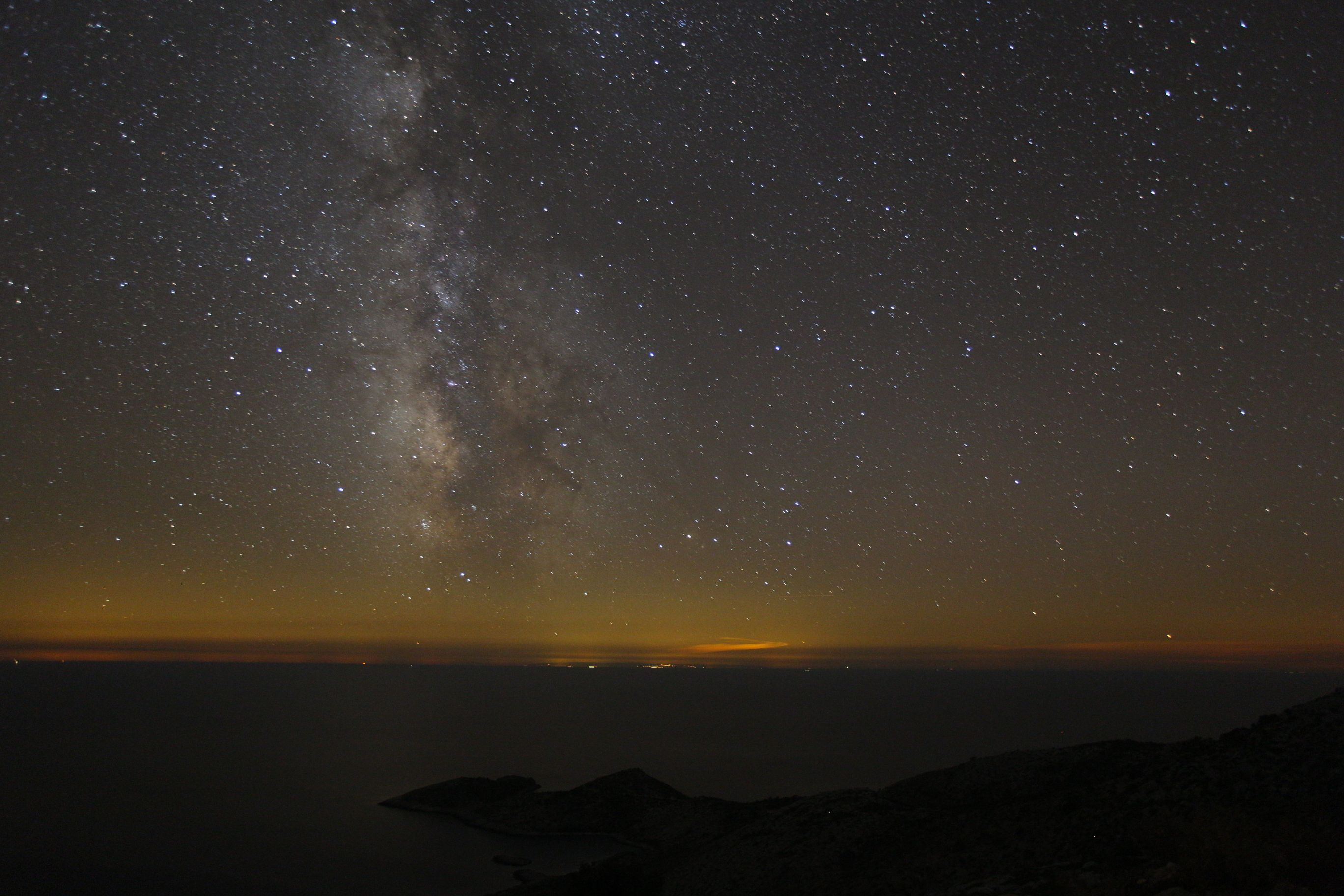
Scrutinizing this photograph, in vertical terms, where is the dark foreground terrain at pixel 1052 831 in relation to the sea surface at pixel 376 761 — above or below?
above

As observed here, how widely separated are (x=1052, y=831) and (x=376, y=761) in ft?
189

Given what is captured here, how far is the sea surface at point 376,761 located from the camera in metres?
28.8

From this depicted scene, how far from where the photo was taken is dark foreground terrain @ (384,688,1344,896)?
11055 mm

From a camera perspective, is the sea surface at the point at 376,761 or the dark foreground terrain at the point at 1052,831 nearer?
the dark foreground terrain at the point at 1052,831

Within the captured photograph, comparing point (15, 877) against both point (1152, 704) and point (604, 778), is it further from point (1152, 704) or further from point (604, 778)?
point (1152, 704)

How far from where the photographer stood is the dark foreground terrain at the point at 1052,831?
11.1 meters

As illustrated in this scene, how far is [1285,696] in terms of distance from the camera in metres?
156

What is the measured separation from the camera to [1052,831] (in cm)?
1538

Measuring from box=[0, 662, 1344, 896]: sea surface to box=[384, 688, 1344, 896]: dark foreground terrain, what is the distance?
6.41m

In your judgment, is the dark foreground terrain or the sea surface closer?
the dark foreground terrain

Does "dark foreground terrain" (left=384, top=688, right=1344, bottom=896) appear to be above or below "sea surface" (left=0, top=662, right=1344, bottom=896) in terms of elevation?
above

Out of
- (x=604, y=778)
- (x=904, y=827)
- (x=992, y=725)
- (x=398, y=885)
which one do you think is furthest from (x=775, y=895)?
(x=992, y=725)

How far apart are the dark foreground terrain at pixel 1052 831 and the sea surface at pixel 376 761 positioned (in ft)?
21.0

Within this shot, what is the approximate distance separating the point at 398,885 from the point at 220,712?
102 m
